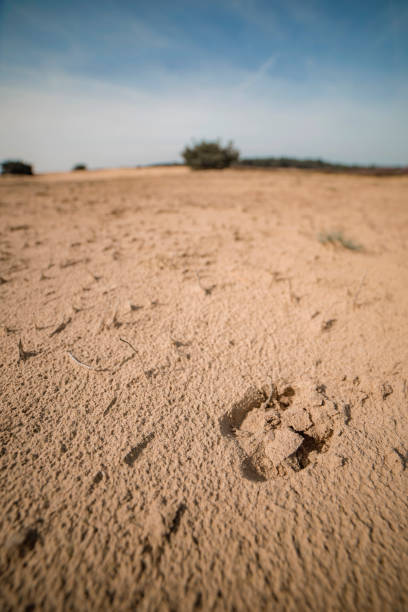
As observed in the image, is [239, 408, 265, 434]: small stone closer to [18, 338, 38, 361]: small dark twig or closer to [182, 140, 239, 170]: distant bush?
[18, 338, 38, 361]: small dark twig

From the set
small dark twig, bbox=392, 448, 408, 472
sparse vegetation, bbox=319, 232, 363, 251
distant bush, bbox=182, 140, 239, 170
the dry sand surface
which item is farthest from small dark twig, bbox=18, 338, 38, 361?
distant bush, bbox=182, 140, 239, 170

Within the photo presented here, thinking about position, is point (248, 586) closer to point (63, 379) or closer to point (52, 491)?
point (52, 491)

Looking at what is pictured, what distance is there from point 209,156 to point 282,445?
14.3 m

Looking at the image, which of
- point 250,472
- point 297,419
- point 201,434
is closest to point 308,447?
point 297,419

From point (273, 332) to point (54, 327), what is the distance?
106cm

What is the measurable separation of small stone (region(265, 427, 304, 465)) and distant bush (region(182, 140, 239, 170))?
13695 mm

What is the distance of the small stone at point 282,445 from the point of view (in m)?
0.88

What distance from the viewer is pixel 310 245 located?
2330mm

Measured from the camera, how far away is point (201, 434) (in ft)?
2.92

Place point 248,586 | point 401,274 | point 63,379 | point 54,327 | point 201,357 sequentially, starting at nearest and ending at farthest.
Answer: point 248,586, point 63,379, point 201,357, point 54,327, point 401,274

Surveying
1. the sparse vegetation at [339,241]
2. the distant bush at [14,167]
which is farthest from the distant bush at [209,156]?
the sparse vegetation at [339,241]

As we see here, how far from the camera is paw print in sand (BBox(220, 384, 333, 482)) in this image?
33.9 inches

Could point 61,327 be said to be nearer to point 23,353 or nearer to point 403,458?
point 23,353

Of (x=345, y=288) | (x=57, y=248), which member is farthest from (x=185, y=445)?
(x=57, y=248)
